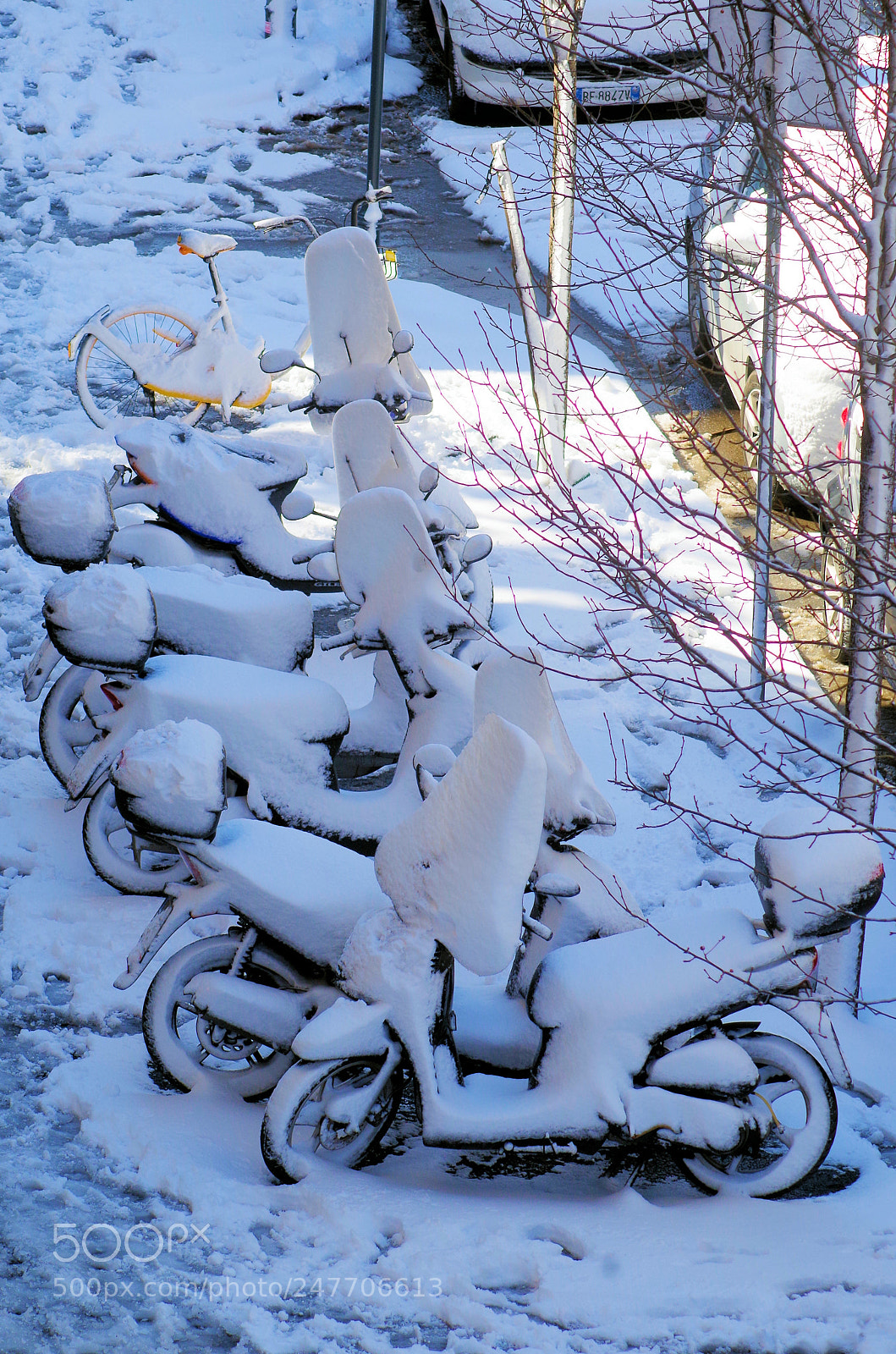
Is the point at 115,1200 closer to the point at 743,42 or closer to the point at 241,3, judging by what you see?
the point at 743,42

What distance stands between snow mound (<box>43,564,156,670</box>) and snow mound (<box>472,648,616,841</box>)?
112 cm

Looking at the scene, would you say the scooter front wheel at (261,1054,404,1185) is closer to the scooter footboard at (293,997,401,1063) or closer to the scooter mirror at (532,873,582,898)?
the scooter footboard at (293,997,401,1063)

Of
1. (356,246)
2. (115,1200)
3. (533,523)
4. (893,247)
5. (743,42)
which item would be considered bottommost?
(533,523)

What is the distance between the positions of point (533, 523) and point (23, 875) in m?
3.69

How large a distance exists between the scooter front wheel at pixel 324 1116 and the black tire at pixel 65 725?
1780 millimetres

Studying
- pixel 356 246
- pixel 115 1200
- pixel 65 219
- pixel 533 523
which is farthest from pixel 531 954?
pixel 65 219

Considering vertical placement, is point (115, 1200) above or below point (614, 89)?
below

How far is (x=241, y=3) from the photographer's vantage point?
15.6m

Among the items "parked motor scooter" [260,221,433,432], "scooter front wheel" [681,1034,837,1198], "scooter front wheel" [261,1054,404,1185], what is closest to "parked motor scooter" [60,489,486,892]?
"scooter front wheel" [261,1054,404,1185]

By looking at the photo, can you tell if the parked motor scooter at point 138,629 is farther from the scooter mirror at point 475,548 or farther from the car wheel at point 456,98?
the car wheel at point 456,98

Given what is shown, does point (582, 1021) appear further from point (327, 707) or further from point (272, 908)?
point (327, 707)

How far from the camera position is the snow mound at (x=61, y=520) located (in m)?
3.94

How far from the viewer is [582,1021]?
272 centimetres

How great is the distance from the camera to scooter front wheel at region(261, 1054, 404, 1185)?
105 inches
